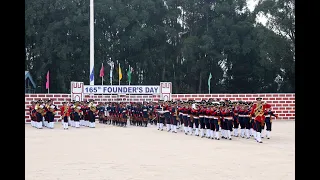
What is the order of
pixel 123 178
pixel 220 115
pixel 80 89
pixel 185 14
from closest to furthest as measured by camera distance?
1. pixel 123 178
2. pixel 220 115
3. pixel 80 89
4. pixel 185 14

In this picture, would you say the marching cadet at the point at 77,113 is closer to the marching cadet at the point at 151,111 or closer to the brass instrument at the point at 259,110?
the marching cadet at the point at 151,111

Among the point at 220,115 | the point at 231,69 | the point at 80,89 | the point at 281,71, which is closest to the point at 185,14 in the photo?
the point at 231,69

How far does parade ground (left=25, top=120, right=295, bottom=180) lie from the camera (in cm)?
925

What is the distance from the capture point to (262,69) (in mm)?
44719

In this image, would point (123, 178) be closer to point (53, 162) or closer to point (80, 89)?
point (53, 162)

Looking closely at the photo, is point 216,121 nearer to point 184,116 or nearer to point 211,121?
point 211,121

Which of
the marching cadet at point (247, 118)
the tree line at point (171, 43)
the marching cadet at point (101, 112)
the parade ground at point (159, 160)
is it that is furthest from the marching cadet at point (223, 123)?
the tree line at point (171, 43)

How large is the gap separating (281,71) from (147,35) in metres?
13.4

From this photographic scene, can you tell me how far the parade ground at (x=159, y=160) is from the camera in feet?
30.3

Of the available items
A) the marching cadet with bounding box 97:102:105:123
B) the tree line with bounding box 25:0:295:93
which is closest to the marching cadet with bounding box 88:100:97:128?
the marching cadet with bounding box 97:102:105:123

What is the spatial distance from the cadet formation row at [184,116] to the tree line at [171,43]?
17.3 m

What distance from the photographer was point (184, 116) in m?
20.6

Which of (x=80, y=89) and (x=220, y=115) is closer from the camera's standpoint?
(x=220, y=115)

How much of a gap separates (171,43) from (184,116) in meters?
28.4
